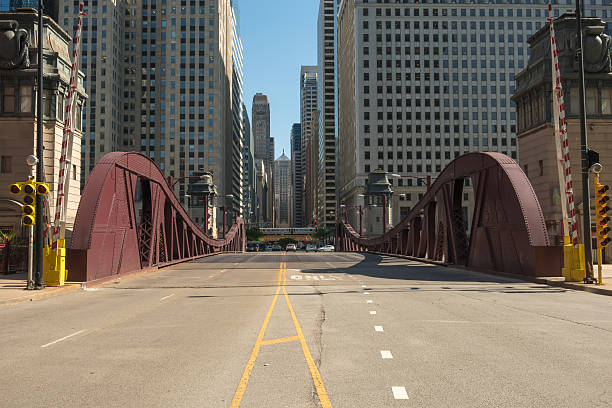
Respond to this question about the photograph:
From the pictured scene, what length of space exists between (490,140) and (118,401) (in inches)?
5292

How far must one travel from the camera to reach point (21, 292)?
17250 millimetres

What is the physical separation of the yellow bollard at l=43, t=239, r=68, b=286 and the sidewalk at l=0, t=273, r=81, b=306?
44 centimetres

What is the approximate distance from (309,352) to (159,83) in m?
143

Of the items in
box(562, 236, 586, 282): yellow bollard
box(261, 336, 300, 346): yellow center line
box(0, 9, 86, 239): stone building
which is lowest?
box(261, 336, 300, 346): yellow center line

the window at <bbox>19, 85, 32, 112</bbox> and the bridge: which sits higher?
the window at <bbox>19, 85, 32, 112</bbox>

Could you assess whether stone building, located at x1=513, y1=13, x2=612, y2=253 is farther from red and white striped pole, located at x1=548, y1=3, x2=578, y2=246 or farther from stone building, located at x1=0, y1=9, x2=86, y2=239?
stone building, located at x1=0, y1=9, x2=86, y2=239

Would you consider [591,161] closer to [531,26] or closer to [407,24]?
[407,24]

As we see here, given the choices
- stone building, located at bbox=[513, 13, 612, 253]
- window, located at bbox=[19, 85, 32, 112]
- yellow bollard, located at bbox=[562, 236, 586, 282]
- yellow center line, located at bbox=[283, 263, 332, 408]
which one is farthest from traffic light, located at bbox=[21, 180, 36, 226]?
stone building, located at bbox=[513, 13, 612, 253]

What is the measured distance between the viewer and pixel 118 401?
5785 millimetres

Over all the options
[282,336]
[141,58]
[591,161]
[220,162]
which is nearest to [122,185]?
[282,336]

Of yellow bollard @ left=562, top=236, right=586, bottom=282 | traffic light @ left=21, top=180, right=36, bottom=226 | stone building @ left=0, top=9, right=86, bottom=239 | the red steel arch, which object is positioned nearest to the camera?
traffic light @ left=21, top=180, right=36, bottom=226

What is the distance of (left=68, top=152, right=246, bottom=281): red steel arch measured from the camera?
2130cm

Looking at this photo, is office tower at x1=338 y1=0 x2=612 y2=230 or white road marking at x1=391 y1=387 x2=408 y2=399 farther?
office tower at x1=338 y1=0 x2=612 y2=230

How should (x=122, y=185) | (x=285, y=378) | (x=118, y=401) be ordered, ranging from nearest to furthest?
(x=118, y=401) < (x=285, y=378) < (x=122, y=185)
